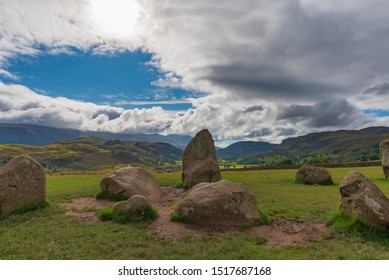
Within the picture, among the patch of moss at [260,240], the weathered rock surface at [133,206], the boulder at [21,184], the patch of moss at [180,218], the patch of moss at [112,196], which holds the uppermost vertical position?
the boulder at [21,184]

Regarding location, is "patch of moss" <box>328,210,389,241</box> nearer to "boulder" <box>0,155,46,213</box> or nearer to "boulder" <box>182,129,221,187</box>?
"boulder" <box>182,129,221,187</box>

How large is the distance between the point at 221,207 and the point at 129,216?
247 inches

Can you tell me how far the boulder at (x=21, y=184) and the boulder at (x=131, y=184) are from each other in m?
6.29

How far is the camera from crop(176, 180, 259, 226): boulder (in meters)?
18.0

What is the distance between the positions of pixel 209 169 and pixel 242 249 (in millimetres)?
22154

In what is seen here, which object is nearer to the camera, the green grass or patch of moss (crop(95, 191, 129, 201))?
the green grass

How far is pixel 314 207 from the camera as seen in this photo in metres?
23.8

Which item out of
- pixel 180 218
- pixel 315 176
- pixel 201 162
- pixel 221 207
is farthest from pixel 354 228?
pixel 315 176

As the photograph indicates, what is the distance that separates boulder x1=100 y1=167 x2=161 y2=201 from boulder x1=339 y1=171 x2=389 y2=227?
17.8 meters

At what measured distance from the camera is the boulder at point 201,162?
3556 centimetres

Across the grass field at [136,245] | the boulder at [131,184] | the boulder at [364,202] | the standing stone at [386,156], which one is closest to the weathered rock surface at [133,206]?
the grass field at [136,245]

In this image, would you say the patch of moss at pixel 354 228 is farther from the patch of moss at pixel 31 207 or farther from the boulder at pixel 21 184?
the boulder at pixel 21 184

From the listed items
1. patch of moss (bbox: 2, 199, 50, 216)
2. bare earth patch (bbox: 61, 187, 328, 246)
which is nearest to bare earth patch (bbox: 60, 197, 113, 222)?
bare earth patch (bbox: 61, 187, 328, 246)

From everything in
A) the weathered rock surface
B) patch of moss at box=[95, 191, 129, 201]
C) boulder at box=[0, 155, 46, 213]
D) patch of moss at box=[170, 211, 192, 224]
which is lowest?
patch of moss at box=[170, 211, 192, 224]
